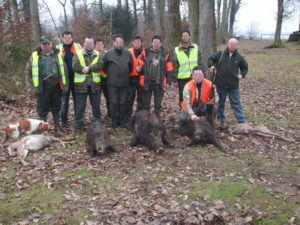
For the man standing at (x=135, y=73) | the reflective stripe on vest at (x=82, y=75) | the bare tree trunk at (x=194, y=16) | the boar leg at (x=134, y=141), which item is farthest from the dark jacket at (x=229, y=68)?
the bare tree trunk at (x=194, y=16)

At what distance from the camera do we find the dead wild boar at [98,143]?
6039 mm

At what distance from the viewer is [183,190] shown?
15.4 ft

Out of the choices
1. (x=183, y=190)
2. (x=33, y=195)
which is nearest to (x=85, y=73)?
(x=33, y=195)

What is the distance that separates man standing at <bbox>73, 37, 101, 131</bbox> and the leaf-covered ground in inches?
28.8

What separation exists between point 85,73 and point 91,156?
228 centimetres

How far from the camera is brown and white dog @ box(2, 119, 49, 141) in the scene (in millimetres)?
6527

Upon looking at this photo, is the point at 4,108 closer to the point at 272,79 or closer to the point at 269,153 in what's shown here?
the point at 269,153

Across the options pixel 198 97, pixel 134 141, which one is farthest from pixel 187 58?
pixel 134 141

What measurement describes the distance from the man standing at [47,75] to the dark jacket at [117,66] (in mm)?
1124

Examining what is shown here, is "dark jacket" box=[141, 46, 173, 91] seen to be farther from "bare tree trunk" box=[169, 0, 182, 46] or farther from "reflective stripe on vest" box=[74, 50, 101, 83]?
"bare tree trunk" box=[169, 0, 182, 46]

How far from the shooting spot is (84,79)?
7.02 meters

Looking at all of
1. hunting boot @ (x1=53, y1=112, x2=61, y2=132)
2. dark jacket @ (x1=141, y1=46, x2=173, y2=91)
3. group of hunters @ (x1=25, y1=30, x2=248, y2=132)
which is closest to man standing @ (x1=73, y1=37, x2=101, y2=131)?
group of hunters @ (x1=25, y1=30, x2=248, y2=132)

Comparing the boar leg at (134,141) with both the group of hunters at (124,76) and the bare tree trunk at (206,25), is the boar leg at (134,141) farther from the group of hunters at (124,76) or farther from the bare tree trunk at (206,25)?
the bare tree trunk at (206,25)

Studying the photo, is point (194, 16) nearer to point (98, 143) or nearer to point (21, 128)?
point (98, 143)
